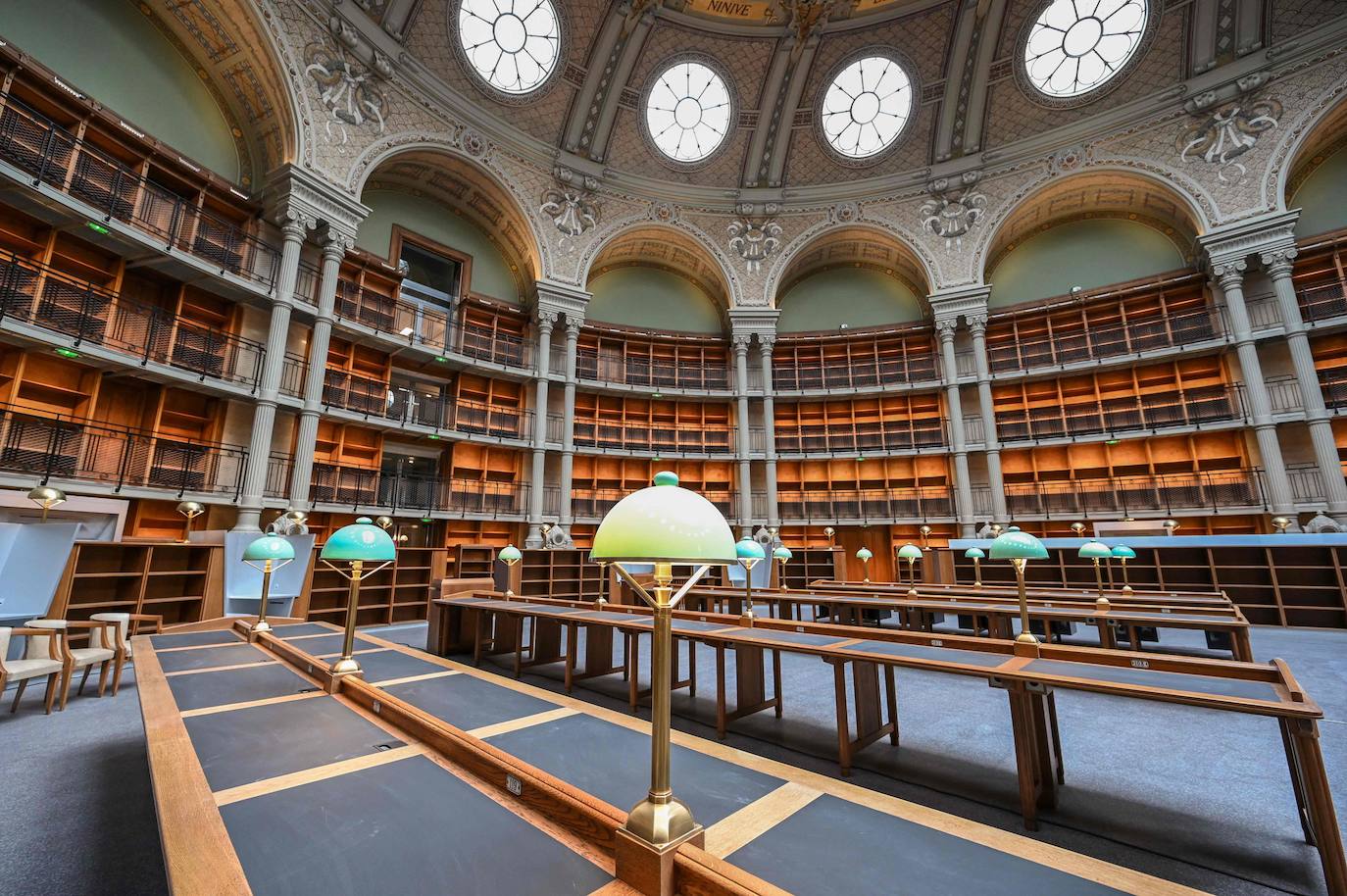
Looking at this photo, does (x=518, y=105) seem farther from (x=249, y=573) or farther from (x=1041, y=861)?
(x=1041, y=861)

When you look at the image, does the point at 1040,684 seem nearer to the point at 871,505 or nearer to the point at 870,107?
the point at 871,505

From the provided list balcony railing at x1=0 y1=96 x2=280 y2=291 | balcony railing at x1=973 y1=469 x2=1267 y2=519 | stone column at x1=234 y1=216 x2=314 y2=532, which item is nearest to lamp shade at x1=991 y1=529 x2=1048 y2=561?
stone column at x1=234 y1=216 x2=314 y2=532

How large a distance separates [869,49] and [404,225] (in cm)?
1363

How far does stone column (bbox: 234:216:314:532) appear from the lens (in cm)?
969

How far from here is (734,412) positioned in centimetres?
1731

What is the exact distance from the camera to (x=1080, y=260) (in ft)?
52.2

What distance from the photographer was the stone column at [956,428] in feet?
49.2

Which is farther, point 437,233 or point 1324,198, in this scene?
point 437,233

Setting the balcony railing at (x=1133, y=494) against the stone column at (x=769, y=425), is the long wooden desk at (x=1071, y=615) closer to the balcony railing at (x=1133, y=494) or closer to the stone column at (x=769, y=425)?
the balcony railing at (x=1133, y=494)

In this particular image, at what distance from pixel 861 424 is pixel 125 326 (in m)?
17.0

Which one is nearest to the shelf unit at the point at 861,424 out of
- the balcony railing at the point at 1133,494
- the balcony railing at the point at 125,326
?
the balcony railing at the point at 1133,494

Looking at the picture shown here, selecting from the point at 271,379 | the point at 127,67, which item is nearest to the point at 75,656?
the point at 271,379

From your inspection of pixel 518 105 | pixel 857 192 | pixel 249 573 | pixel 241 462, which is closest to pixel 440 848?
pixel 249 573

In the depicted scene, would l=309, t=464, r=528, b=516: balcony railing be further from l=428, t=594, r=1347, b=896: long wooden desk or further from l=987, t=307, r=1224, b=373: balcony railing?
l=987, t=307, r=1224, b=373: balcony railing
